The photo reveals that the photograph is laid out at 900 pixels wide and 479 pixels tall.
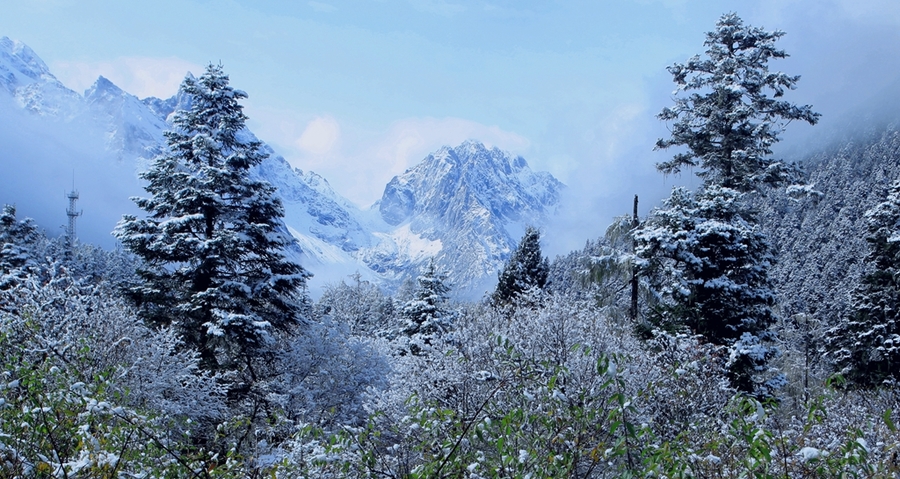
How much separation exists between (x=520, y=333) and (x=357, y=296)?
46.0 m

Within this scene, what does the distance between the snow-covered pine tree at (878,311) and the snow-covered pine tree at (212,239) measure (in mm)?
16296

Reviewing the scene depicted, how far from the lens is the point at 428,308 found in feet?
96.5

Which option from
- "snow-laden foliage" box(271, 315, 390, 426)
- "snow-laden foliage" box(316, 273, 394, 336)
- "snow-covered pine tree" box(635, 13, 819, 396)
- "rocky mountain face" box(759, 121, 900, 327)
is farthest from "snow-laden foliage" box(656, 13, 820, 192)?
"rocky mountain face" box(759, 121, 900, 327)

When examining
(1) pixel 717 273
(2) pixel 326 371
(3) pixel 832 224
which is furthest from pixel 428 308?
(3) pixel 832 224

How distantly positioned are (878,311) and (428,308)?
18993 mm

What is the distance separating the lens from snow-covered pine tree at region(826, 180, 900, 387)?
1546 centimetres

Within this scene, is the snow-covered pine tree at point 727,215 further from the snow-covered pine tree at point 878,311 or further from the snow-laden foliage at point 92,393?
the snow-laden foliage at point 92,393

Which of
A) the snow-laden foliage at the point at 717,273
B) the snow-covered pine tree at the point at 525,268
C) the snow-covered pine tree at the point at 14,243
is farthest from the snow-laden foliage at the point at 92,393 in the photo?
the snow-covered pine tree at the point at 525,268

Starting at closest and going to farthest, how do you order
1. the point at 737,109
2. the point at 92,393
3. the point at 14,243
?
the point at 92,393 < the point at 737,109 < the point at 14,243

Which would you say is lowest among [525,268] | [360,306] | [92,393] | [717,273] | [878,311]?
[92,393]

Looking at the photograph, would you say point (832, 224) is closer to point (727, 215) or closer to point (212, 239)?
→ point (727, 215)

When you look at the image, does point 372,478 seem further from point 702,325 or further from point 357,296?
point 357,296

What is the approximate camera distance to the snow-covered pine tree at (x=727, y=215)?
14.2m

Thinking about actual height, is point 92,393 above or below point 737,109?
below
